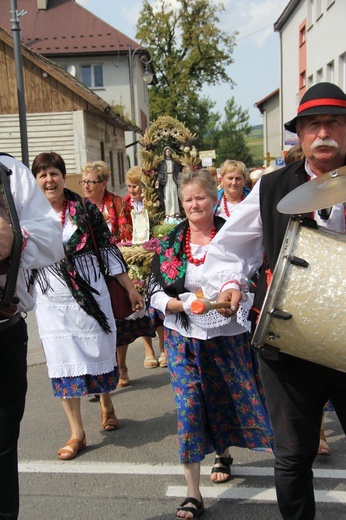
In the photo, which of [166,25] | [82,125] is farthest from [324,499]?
[166,25]

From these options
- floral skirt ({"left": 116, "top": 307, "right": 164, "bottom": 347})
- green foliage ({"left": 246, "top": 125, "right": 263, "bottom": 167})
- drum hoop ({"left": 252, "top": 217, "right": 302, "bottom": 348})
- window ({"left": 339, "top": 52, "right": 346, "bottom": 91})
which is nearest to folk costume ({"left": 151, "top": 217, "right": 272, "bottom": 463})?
drum hoop ({"left": 252, "top": 217, "right": 302, "bottom": 348})

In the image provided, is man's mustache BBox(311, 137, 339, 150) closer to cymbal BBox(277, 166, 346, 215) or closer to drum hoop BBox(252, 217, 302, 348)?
cymbal BBox(277, 166, 346, 215)

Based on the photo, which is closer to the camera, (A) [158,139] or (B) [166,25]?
(A) [158,139]

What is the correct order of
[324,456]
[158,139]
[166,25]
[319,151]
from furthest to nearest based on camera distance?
[166,25] → [158,139] → [324,456] → [319,151]

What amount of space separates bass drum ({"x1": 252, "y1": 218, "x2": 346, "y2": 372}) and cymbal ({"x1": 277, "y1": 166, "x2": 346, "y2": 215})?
0.25ft

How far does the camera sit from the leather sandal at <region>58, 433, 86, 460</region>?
3850 mm

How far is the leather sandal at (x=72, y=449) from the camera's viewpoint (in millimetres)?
3850

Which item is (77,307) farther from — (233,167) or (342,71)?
(342,71)

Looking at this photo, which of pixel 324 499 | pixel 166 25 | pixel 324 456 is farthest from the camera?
pixel 166 25

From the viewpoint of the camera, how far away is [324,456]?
12.2 ft

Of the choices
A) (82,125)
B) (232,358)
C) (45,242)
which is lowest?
(232,358)

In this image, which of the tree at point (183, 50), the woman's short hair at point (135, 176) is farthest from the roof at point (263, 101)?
the woman's short hair at point (135, 176)

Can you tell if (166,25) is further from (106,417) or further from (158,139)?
(106,417)

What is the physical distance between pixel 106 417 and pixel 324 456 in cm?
155
